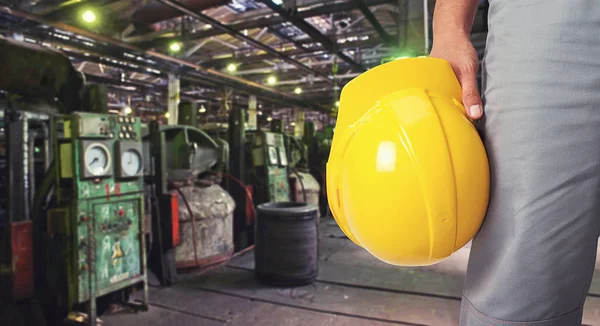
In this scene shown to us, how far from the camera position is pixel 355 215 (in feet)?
3.30

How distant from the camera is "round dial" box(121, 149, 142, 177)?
12.0 ft

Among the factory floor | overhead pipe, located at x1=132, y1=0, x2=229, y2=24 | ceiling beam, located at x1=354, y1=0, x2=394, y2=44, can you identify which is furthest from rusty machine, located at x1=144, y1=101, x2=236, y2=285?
ceiling beam, located at x1=354, y1=0, x2=394, y2=44

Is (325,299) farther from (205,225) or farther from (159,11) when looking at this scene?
(159,11)

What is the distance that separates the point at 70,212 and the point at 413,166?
131 inches

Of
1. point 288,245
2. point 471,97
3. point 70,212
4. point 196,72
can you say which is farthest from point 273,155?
point 471,97

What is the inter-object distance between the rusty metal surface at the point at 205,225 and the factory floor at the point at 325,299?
0.87 feet

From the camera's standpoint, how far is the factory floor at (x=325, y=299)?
3.64 m

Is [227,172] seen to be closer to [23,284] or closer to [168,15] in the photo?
[168,15]

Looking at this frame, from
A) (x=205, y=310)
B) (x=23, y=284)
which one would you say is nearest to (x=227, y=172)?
(x=205, y=310)

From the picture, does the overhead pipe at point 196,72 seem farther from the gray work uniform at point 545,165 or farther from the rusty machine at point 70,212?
the gray work uniform at point 545,165

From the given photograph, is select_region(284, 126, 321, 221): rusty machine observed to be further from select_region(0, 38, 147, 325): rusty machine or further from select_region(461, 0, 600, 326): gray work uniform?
select_region(461, 0, 600, 326): gray work uniform

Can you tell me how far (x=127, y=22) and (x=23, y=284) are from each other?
14.9 feet

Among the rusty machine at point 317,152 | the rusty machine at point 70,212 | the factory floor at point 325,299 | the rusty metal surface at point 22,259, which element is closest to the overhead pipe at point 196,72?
the rusty machine at point 70,212

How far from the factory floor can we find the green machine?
0.50m
